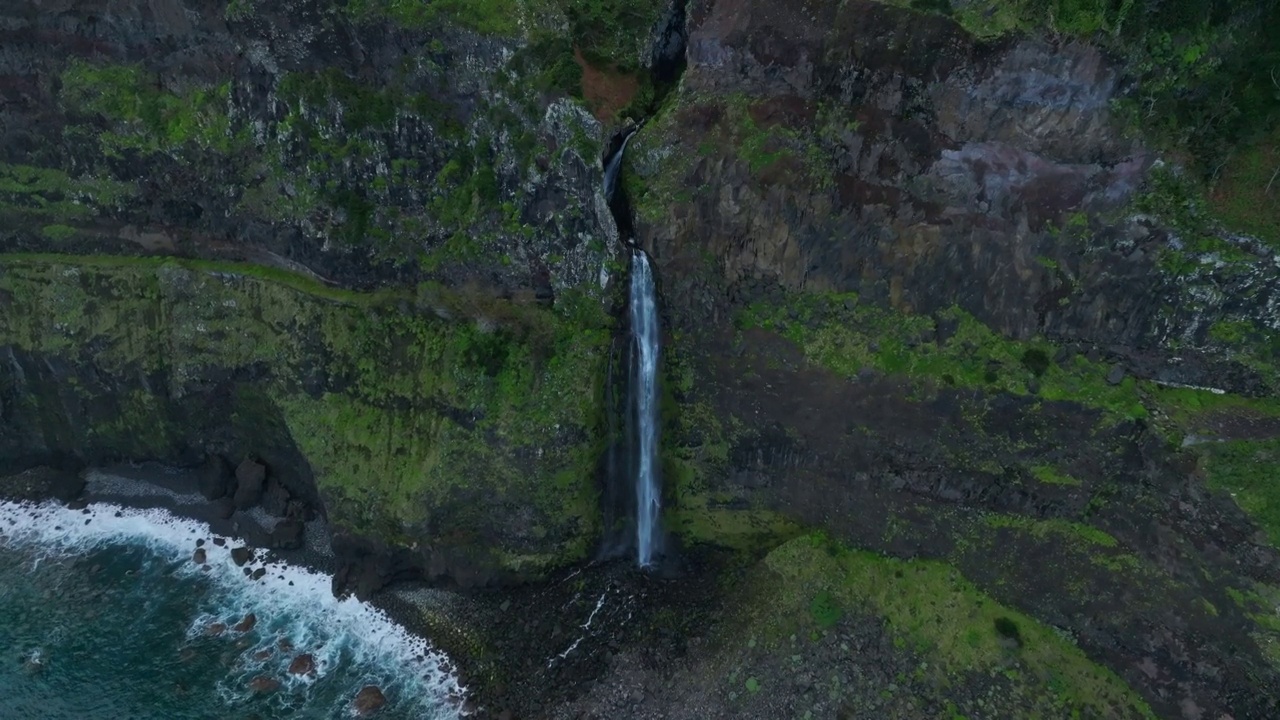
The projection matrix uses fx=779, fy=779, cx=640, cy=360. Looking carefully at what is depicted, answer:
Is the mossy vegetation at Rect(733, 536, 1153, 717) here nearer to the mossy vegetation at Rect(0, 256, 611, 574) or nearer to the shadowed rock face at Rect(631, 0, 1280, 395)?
the mossy vegetation at Rect(0, 256, 611, 574)

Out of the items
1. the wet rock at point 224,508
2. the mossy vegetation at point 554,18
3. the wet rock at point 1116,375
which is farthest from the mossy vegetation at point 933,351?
the wet rock at point 224,508

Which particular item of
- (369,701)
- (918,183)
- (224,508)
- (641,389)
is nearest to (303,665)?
(369,701)

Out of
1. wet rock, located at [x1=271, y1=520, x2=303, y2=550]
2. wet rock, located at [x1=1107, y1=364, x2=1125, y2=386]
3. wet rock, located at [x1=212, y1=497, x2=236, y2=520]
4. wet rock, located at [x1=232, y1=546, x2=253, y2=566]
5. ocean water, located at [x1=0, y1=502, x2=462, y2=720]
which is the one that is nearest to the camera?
wet rock, located at [x1=1107, y1=364, x2=1125, y2=386]

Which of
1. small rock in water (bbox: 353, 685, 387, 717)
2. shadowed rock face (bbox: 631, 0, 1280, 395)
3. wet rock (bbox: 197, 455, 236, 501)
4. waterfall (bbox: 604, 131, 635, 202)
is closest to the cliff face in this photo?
shadowed rock face (bbox: 631, 0, 1280, 395)

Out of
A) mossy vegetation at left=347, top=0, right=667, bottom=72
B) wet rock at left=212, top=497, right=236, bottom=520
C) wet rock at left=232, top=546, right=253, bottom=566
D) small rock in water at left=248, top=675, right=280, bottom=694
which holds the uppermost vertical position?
mossy vegetation at left=347, top=0, right=667, bottom=72

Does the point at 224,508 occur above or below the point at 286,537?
above

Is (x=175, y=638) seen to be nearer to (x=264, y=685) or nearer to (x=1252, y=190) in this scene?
(x=264, y=685)
